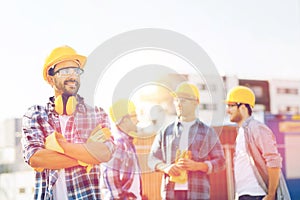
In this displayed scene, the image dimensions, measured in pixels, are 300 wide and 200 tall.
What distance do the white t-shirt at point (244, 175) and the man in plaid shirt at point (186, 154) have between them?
125 mm

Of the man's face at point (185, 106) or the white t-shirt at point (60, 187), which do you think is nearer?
the white t-shirt at point (60, 187)

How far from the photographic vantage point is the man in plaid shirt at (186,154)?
129 inches

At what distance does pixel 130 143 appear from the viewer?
3.52 m

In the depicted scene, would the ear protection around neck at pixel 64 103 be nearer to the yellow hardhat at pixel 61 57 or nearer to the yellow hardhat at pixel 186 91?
the yellow hardhat at pixel 61 57

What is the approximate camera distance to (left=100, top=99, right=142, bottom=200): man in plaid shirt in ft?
11.2

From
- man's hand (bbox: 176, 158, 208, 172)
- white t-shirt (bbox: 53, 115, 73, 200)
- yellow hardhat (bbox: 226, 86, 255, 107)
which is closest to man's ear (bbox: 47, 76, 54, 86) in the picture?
white t-shirt (bbox: 53, 115, 73, 200)

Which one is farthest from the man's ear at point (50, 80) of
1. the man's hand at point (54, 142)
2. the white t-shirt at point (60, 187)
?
the white t-shirt at point (60, 187)

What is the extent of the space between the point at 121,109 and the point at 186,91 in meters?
0.42

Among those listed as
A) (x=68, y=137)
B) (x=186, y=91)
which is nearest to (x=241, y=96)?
(x=186, y=91)

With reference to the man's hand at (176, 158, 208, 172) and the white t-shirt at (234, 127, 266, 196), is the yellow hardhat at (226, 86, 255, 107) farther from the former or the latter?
the man's hand at (176, 158, 208, 172)

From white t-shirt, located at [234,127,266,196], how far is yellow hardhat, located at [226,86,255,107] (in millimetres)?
243

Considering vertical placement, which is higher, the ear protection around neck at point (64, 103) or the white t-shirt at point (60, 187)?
the ear protection around neck at point (64, 103)

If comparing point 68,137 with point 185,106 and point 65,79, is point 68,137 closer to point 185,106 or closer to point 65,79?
point 65,79

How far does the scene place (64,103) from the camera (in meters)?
2.95
